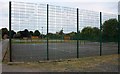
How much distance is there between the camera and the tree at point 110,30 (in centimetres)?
1574

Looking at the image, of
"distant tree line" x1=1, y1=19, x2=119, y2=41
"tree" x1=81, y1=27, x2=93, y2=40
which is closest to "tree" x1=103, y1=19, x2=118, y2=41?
"distant tree line" x1=1, y1=19, x2=119, y2=41

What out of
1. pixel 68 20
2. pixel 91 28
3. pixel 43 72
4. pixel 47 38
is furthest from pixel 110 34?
pixel 43 72

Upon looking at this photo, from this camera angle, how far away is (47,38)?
12.4m

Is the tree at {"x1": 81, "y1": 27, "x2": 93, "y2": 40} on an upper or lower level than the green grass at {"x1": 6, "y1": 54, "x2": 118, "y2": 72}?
upper

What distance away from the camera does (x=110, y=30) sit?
55.5ft

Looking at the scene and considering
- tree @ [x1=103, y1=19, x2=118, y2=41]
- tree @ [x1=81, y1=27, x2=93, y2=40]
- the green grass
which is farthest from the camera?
tree @ [x1=103, y1=19, x2=118, y2=41]

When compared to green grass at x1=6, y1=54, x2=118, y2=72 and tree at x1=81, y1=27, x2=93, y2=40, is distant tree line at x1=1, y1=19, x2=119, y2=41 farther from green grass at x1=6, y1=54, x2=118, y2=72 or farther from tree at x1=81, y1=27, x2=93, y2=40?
green grass at x1=6, y1=54, x2=118, y2=72

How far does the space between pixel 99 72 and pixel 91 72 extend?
29 cm

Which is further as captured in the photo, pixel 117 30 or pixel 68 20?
pixel 117 30

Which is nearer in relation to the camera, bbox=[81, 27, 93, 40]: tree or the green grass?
the green grass

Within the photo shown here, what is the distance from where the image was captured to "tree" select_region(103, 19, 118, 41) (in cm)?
1574

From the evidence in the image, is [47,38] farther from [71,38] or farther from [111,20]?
[111,20]

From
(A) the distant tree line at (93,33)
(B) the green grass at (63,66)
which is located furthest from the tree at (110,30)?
(B) the green grass at (63,66)

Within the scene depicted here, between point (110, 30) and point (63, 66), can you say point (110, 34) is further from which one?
point (63, 66)
